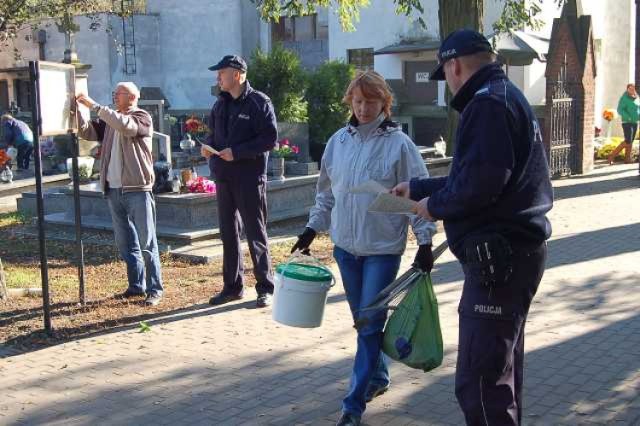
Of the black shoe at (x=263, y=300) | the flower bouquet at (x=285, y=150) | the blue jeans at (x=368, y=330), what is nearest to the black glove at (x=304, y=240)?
the blue jeans at (x=368, y=330)

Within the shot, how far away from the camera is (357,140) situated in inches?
181

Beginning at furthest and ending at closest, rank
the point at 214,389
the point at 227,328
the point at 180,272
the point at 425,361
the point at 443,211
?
the point at 180,272 → the point at 227,328 → the point at 214,389 → the point at 425,361 → the point at 443,211

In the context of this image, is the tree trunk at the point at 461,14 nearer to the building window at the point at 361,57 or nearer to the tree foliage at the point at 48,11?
the tree foliage at the point at 48,11

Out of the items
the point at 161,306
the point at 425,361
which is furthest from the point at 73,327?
the point at 425,361

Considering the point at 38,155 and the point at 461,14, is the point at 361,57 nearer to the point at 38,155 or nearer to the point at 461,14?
the point at 461,14

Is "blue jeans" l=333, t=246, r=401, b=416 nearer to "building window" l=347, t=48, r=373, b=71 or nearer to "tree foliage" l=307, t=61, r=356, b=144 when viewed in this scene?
"tree foliage" l=307, t=61, r=356, b=144

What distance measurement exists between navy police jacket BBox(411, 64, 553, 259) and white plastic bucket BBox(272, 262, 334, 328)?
4.30 ft

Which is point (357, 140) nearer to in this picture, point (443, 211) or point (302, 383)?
point (443, 211)

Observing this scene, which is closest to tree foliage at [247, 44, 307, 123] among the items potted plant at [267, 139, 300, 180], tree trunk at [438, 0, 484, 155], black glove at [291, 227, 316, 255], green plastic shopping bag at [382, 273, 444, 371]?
potted plant at [267, 139, 300, 180]

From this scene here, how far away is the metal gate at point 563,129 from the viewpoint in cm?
1755

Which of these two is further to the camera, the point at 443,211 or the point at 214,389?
the point at 214,389

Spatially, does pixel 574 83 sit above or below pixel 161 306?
above

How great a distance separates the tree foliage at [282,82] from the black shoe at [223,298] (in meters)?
7.54

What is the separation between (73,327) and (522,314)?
14.2 ft
